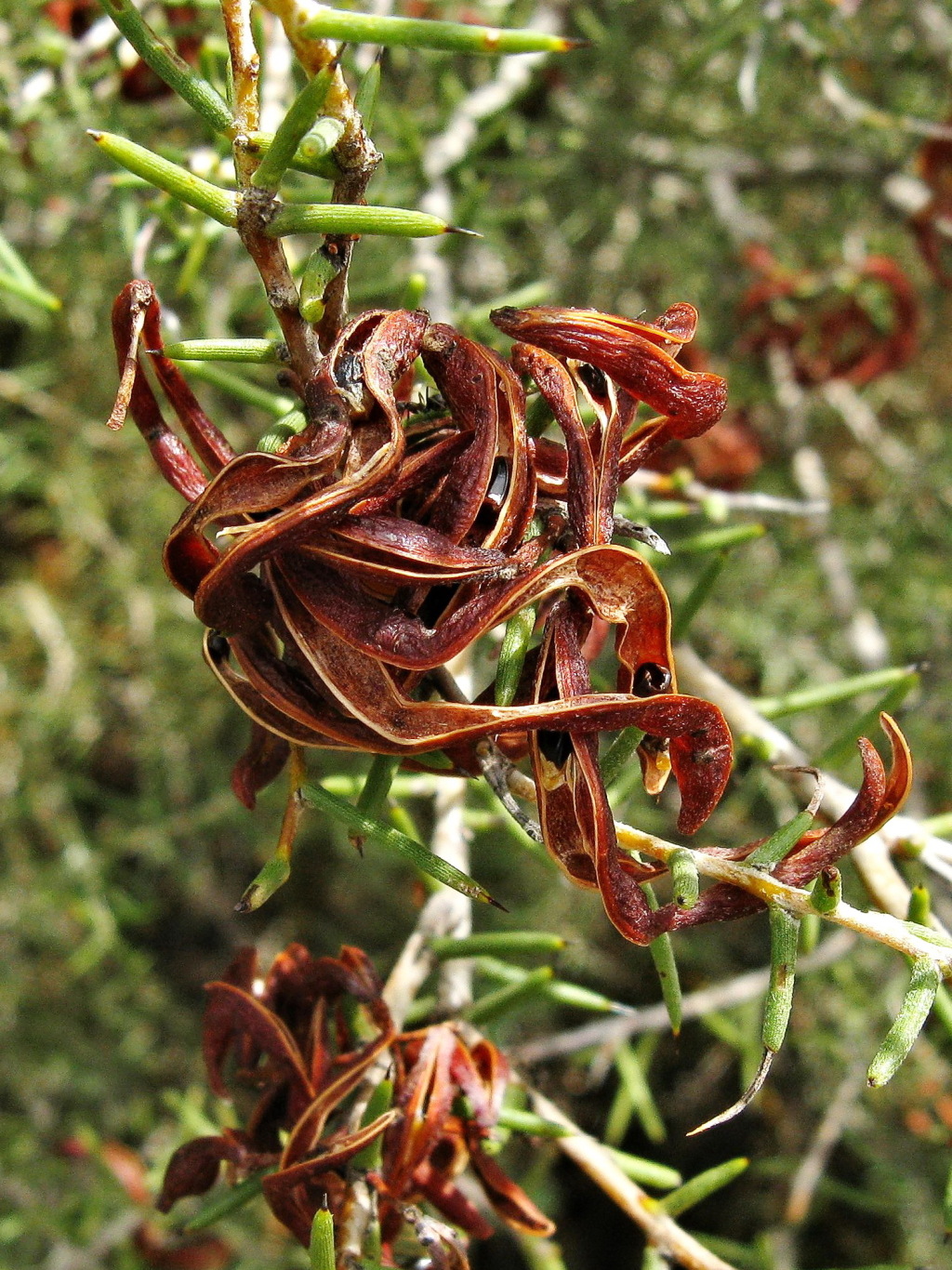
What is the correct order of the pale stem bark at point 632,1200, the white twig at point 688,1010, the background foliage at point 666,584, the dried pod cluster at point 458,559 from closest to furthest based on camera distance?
the dried pod cluster at point 458,559 → the pale stem bark at point 632,1200 → the white twig at point 688,1010 → the background foliage at point 666,584

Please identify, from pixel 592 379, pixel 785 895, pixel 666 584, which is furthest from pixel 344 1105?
pixel 666 584

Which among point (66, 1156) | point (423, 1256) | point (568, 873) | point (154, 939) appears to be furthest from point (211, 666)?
point (154, 939)

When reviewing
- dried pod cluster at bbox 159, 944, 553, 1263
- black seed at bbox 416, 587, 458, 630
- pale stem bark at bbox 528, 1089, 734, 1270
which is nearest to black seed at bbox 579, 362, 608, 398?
black seed at bbox 416, 587, 458, 630

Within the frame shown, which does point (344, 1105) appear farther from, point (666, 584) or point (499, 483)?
point (666, 584)

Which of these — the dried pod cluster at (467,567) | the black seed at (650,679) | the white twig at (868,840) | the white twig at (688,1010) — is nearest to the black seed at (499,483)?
the dried pod cluster at (467,567)

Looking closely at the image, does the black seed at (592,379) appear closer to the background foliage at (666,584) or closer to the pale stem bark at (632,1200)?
the pale stem bark at (632,1200)

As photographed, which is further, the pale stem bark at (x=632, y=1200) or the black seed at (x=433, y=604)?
the pale stem bark at (x=632, y=1200)
